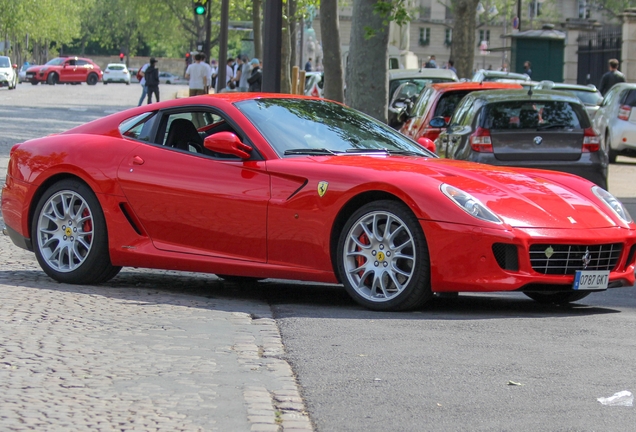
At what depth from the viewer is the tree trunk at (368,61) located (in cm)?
1658

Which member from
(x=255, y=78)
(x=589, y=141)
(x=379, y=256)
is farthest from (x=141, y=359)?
(x=255, y=78)

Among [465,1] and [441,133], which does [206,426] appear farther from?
[465,1]

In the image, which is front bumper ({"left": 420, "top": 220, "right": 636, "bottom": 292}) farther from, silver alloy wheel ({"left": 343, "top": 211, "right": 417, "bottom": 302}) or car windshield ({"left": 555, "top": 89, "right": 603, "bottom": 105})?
car windshield ({"left": 555, "top": 89, "right": 603, "bottom": 105})

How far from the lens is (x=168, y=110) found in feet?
27.5

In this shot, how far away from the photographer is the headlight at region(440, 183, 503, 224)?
6977 mm

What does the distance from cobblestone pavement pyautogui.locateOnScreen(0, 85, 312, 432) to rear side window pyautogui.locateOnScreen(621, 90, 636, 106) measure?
16.6 m

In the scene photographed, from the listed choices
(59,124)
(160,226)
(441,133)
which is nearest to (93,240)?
(160,226)

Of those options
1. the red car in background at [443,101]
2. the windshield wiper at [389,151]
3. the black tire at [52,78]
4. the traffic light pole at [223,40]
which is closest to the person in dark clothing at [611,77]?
the traffic light pole at [223,40]

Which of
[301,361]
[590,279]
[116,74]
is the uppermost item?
[590,279]

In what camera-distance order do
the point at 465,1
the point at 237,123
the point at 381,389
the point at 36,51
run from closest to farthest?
the point at 381,389, the point at 237,123, the point at 465,1, the point at 36,51

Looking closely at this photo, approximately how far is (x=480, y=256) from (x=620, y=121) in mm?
17673

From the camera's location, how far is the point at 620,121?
78.1 feet

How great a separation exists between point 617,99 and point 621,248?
17.3 m

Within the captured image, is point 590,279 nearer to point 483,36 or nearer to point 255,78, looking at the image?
point 255,78
